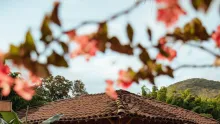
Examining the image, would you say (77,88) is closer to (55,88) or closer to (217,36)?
(55,88)

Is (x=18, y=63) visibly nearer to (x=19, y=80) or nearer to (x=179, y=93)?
(x=19, y=80)

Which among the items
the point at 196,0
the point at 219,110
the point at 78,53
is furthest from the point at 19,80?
the point at 219,110

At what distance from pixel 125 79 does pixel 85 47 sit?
354 mm

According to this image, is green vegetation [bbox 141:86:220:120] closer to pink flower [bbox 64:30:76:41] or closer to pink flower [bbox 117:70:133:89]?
pink flower [bbox 117:70:133:89]

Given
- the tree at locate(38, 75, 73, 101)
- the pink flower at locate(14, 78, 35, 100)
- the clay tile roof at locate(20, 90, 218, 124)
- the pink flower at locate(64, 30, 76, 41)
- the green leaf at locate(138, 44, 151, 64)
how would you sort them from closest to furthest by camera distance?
the pink flower at locate(64, 30, 76, 41)
the green leaf at locate(138, 44, 151, 64)
the pink flower at locate(14, 78, 35, 100)
the clay tile roof at locate(20, 90, 218, 124)
the tree at locate(38, 75, 73, 101)

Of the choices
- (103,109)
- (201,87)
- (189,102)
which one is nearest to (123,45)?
(103,109)

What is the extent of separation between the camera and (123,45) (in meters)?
1.73

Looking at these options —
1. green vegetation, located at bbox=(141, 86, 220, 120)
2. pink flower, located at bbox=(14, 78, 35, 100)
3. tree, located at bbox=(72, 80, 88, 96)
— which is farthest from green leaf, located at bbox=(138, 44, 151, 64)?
tree, located at bbox=(72, 80, 88, 96)

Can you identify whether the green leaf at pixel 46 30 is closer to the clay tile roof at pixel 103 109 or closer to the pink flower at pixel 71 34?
the pink flower at pixel 71 34

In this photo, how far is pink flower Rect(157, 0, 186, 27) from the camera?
4.85 feet

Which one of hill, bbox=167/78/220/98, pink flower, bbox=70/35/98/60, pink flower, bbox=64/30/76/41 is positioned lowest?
pink flower, bbox=70/35/98/60

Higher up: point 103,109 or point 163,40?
point 103,109

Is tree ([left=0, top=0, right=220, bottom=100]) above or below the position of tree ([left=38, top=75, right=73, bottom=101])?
below

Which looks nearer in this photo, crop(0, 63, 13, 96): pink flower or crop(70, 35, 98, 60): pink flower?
crop(70, 35, 98, 60): pink flower
